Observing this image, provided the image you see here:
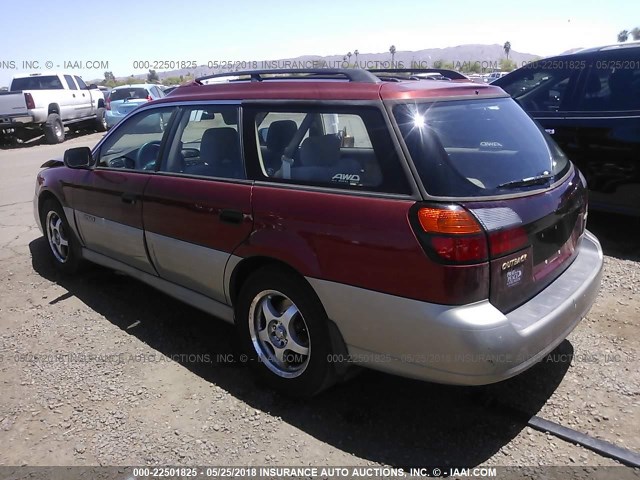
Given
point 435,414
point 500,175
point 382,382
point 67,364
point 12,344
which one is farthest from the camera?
point 12,344

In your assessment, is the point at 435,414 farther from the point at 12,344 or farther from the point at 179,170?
the point at 12,344

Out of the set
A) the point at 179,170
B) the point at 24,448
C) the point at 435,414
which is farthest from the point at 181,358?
the point at 435,414

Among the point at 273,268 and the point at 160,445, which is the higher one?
the point at 273,268

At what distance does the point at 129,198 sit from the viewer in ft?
13.0

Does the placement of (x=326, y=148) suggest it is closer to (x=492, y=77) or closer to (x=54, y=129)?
(x=54, y=129)

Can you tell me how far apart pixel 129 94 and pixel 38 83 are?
2983mm

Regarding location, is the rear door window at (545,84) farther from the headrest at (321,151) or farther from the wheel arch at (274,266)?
the wheel arch at (274,266)

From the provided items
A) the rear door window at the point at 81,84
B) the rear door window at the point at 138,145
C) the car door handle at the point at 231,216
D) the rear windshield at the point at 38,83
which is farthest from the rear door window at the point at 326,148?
the rear door window at the point at 81,84

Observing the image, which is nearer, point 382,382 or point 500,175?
point 500,175

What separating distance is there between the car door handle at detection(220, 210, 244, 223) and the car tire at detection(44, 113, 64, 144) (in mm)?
16604

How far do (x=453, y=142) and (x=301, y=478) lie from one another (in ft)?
5.87

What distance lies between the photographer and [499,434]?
2.73 metres

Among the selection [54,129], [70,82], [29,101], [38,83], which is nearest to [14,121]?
[29,101]

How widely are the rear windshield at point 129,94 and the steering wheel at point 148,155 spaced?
16235mm
